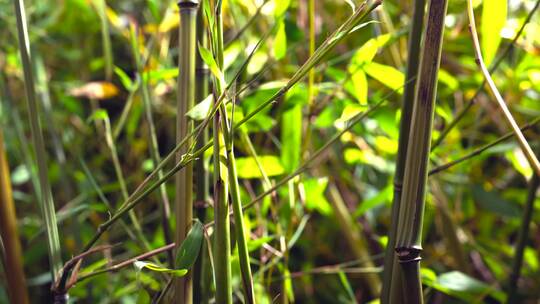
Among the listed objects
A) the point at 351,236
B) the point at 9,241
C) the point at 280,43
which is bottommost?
the point at 351,236

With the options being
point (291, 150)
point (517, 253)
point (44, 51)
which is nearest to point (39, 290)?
point (44, 51)

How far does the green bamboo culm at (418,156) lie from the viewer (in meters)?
0.30

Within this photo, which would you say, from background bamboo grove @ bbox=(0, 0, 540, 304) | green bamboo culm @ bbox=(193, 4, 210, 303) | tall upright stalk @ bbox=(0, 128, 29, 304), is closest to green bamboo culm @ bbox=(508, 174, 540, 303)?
background bamboo grove @ bbox=(0, 0, 540, 304)

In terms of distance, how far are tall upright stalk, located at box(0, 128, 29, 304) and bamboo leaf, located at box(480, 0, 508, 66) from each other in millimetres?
309

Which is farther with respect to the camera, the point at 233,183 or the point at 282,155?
the point at 282,155

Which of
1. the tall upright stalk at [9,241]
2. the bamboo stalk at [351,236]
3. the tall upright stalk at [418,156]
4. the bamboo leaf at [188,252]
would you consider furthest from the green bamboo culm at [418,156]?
the bamboo stalk at [351,236]

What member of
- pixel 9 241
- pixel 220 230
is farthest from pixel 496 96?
pixel 9 241

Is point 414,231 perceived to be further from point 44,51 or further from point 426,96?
point 44,51

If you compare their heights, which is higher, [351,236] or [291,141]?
[291,141]

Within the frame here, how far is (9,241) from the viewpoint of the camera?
0.36m

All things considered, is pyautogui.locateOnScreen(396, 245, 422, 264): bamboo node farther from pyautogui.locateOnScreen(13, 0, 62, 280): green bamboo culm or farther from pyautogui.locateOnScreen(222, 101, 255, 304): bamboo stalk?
pyautogui.locateOnScreen(13, 0, 62, 280): green bamboo culm

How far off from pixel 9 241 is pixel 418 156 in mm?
234

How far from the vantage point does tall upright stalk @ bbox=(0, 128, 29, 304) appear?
0.35 m

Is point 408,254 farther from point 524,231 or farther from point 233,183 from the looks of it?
point 524,231
